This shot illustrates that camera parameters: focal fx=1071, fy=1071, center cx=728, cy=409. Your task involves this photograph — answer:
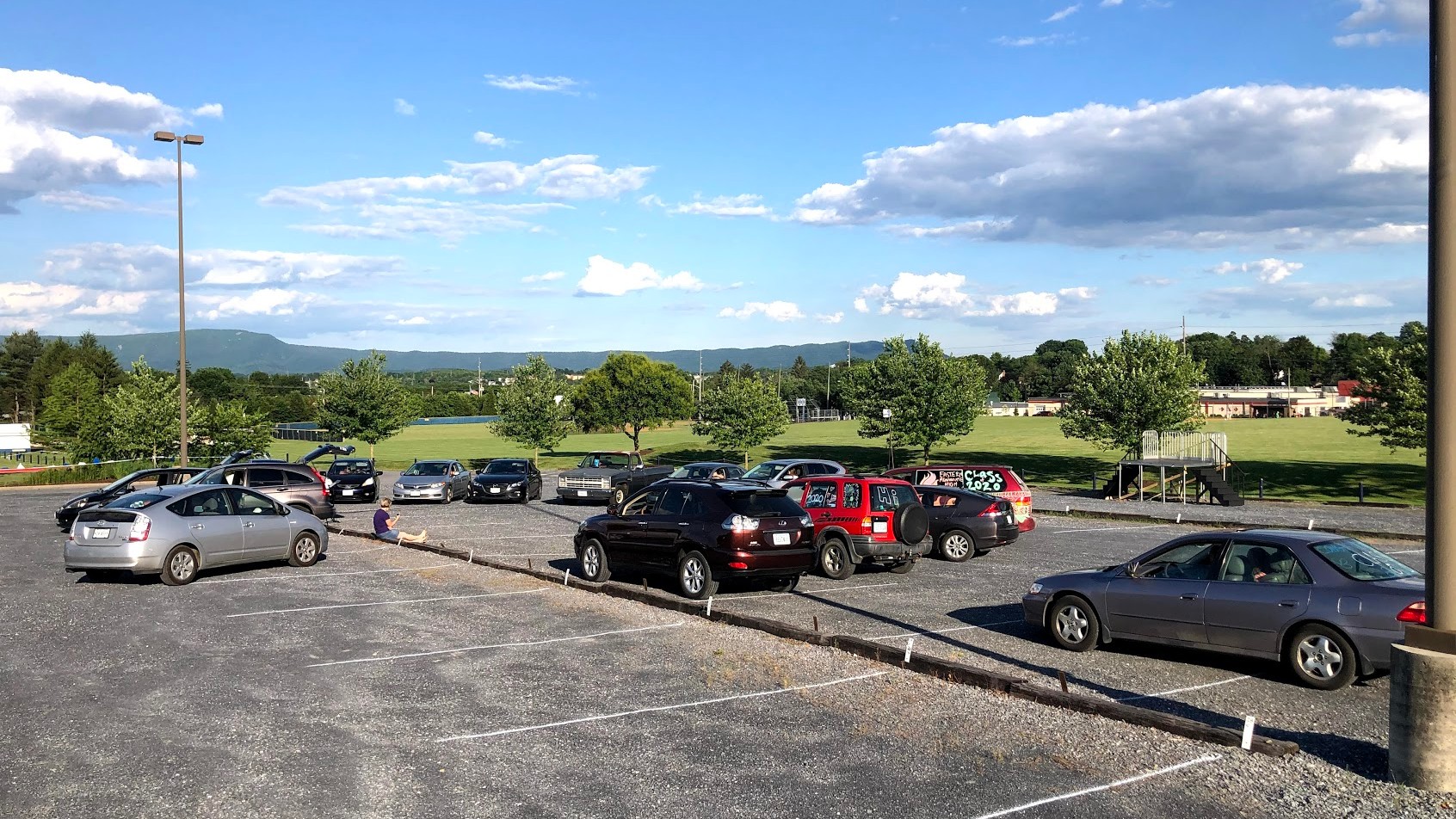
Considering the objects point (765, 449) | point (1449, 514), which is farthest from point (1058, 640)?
point (765, 449)

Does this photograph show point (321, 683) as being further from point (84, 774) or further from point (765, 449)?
point (765, 449)

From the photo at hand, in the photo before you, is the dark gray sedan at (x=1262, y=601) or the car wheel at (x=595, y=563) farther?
the car wheel at (x=595, y=563)

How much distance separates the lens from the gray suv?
2680 cm

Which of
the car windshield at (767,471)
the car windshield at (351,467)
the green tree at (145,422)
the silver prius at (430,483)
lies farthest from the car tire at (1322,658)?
the green tree at (145,422)

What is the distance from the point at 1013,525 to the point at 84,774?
16811 millimetres

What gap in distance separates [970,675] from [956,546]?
10655 millimetres

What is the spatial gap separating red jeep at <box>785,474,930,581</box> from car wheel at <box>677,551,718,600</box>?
8.37ft

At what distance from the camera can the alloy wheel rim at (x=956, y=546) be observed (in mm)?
20500

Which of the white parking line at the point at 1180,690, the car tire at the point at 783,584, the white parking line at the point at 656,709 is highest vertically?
the white parking line at the point at 656,709

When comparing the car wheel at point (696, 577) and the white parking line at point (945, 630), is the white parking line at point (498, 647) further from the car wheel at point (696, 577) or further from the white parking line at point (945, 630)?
the white parking line at point (945, 630)

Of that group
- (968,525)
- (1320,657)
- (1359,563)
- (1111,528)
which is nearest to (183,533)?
(968,525)

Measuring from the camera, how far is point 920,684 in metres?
10.1

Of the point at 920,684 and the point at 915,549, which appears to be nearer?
the point at 920,684

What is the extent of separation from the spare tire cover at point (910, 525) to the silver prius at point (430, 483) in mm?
20825
